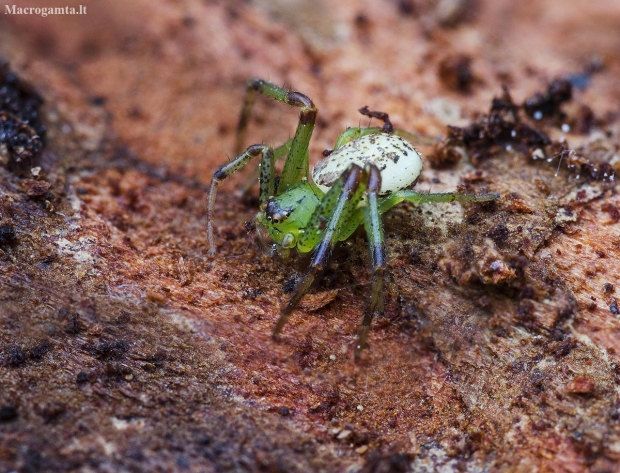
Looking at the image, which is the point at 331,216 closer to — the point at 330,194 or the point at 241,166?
the point at 330,194

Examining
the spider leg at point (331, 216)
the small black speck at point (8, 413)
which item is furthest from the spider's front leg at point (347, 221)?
the small black speck at point (8, 413)

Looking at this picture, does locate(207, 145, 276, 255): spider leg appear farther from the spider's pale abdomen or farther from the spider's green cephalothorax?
the spider's pale abdomen

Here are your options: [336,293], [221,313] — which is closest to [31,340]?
[221,313]

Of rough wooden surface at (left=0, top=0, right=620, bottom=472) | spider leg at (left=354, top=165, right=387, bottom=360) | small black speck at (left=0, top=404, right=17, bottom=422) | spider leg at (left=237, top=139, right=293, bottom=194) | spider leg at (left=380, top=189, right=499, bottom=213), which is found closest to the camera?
small black speck at (left=0, top=404, right=17, bottom=422)

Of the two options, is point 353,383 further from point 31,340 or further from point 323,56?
point 323,56

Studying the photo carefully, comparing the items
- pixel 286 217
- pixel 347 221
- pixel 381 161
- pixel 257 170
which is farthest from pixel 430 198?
pixel 257 170

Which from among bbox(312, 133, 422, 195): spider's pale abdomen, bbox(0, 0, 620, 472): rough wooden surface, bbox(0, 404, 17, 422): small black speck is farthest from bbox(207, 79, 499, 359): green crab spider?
bbox(0, 404, 17, 422): small black speck
